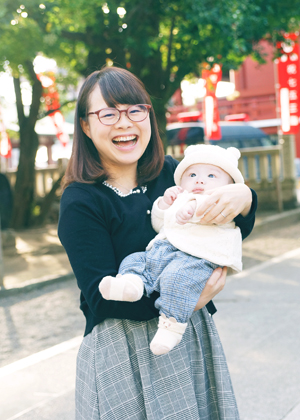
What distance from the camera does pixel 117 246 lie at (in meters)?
1.69

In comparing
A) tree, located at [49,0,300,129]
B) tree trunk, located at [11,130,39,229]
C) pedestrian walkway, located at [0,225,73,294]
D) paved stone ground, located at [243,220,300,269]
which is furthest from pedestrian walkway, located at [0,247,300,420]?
tree trunk, located at [11,130,39,229]

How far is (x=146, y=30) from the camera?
790 centimetres

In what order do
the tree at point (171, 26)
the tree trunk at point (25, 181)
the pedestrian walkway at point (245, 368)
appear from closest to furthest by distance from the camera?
the pedestrian walkway at point (245, 368)
the tree at point (171, 26)
the tree trunk at point (25, 181)

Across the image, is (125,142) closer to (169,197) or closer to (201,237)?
(169,197)

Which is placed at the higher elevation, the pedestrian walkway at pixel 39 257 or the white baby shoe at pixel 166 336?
the white baby shoe at pixel 166 336

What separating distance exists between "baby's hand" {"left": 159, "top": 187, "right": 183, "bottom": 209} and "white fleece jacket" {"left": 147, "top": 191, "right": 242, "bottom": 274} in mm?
21

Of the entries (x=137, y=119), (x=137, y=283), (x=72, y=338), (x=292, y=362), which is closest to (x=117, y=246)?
(x=137, y=283)

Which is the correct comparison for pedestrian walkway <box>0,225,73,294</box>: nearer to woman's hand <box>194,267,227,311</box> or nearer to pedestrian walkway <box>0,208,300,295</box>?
pedestrian walkway <box>0,208,300,295</box>

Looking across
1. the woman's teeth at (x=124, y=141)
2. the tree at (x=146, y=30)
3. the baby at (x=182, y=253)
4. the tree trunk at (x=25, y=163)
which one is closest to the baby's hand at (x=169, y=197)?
the baby at (x=182, y=253)

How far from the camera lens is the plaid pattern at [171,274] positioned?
154 cm

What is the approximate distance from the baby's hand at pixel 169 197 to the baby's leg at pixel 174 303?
0.25 m

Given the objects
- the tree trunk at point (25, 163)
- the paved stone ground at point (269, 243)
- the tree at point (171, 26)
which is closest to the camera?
the tree at point (171, 26)

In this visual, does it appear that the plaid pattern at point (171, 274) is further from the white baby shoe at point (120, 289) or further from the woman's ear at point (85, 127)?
the woman's ear at point (85, 127)

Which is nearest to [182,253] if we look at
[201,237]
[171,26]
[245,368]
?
[201,237]
